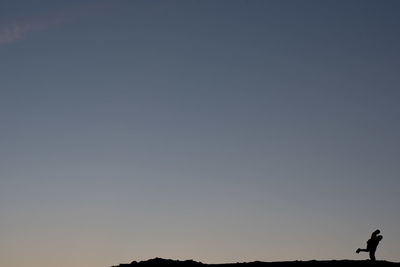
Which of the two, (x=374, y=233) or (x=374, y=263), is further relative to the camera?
(x=374, y=233)

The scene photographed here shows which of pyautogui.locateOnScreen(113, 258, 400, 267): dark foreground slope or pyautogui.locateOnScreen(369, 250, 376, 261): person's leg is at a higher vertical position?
pyautogui.locateOnScreen(369, 250, 376, 261): person's leg

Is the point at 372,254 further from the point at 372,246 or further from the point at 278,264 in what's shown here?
the point at 278,264

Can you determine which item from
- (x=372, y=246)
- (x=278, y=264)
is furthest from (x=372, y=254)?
(x=278, y=264)

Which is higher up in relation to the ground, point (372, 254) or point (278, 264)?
point (372, 254)

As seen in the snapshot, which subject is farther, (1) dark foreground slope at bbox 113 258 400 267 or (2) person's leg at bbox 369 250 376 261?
(2) person's leg at bbox 369 250 376 261

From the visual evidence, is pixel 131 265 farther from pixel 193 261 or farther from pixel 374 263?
pixel 374 263

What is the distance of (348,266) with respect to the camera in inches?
909

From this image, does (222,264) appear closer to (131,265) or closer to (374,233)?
(131,265)

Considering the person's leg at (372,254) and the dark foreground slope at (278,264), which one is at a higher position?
the person's leg at (372,254)

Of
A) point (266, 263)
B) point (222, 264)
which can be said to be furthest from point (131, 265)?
point (266, 263)

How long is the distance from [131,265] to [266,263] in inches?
232

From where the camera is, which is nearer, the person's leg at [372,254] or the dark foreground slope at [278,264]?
the dark foreground slope at [278,264]

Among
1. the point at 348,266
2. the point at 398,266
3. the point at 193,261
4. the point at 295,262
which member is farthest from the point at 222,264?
the point at 398,266

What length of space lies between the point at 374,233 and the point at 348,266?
2.59 metres
